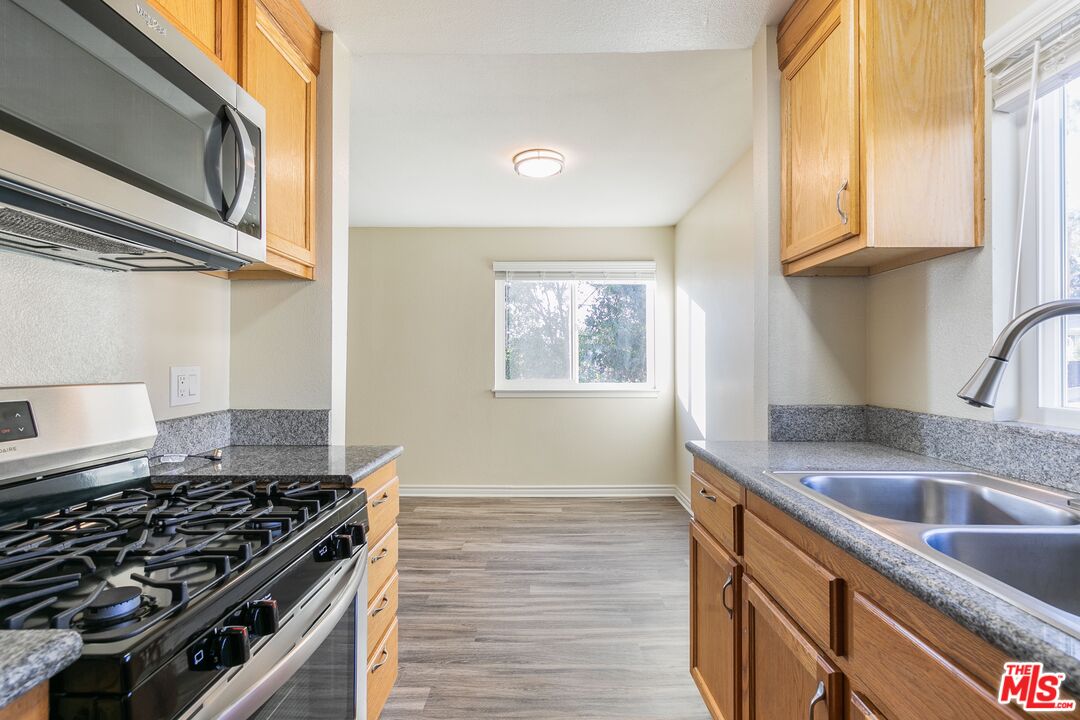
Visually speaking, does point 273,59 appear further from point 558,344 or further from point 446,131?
point 558,344

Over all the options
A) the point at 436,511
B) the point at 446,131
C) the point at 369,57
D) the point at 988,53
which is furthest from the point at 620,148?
the point at 436,511

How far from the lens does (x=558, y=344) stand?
4.79 m

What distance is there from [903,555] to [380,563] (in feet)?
4.45

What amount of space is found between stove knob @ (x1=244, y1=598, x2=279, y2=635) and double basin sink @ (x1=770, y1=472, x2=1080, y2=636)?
0.99 m

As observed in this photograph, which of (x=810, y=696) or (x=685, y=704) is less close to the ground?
(x=810, y=696)

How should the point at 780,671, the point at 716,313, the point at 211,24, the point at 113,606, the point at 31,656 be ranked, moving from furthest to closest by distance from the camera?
the point at 716,313 → the point at 211,24 → the point at 780,671 → the point at 113,606 → the point at 31,656

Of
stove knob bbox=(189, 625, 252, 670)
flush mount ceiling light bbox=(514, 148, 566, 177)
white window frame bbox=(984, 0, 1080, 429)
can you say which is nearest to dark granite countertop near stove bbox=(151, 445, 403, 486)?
stove knob bbox=(189, 625, 252, 670)

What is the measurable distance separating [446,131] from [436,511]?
2811 mm

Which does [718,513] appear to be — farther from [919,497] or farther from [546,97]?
[546,97]

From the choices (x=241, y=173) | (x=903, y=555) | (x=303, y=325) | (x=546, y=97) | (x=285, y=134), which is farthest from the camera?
(x=546, y=97)

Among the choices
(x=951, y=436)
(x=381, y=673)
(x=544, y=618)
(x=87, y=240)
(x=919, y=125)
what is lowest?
(x=544, y=618)

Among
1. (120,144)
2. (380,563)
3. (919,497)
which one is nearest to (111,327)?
A: (120,144)

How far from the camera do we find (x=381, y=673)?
162cm

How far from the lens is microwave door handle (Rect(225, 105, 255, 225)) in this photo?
124 cm
